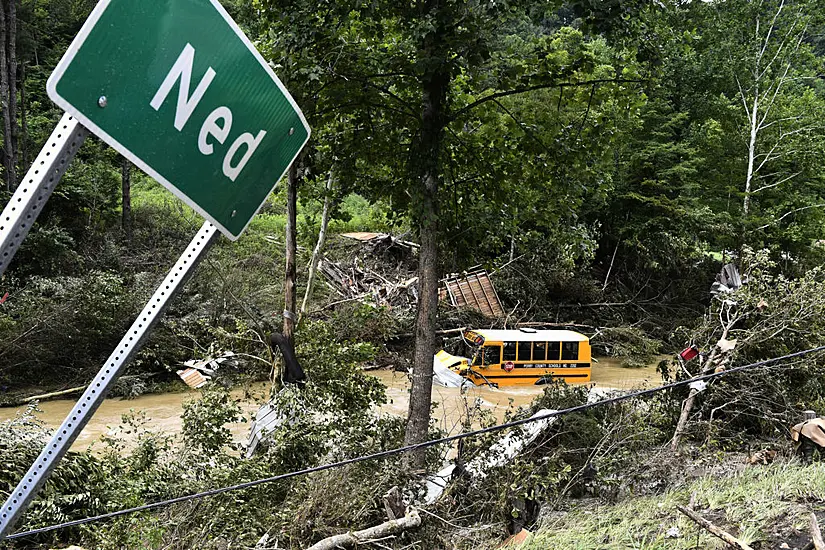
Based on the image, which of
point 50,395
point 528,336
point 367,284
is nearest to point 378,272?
point 367,284

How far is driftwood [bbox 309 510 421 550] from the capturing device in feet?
17.4

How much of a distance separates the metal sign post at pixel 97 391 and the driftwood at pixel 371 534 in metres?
4.05

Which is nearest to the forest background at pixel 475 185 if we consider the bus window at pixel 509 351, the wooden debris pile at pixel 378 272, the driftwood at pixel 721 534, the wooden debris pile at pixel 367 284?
the wooden debris pile at pixel 367 284

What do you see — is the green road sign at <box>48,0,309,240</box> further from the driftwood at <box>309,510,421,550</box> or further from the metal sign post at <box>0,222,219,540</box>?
the driftwood at <box>309,510,421,550</box>

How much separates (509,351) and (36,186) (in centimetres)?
1605

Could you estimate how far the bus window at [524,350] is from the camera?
664 inches

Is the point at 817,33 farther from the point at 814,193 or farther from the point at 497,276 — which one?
the point at 497,276

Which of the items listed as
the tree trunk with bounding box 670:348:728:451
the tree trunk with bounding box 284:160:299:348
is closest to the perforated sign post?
the tree trunk with bounding box 284:160:299:348

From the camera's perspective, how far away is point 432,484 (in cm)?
656

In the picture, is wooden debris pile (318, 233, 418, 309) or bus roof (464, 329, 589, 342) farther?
wooden debris pile (318, 233, 418, 309)

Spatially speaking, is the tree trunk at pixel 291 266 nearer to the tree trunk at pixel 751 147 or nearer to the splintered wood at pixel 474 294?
the splintered wood at pixel 474 294

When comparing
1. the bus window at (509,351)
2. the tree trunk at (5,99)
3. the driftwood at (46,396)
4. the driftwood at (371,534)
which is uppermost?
the tree trunk at (5,99)

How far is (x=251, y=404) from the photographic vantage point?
546 inches

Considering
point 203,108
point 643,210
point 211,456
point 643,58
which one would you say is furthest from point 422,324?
point 643,210
